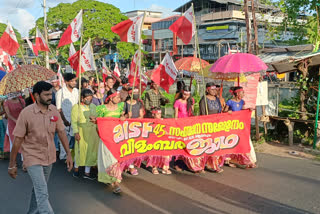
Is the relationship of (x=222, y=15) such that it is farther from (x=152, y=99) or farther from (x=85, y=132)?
(x=85, y=132)

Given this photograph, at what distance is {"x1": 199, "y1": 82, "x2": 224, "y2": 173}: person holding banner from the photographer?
6.47 m

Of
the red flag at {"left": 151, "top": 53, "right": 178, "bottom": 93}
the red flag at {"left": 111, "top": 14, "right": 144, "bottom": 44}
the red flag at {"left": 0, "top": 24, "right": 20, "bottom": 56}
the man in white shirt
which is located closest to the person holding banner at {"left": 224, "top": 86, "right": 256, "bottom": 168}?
the red flag at {"left": 151, "top": 53, "right": 178, "bottom": 93}

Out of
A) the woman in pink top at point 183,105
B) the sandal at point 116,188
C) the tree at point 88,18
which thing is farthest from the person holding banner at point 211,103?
the tree at point 88,18

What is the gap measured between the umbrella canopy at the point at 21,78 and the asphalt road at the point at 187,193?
1.75 metres

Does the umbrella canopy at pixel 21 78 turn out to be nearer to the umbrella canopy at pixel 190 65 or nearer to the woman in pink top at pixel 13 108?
the woman in pink top at pixel 13 108

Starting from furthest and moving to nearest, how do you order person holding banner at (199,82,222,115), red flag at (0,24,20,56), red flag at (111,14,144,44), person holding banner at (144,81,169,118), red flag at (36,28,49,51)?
red flag at (36,28,49,51) < red flag at (0,24,20,56) < person holding banner at (144,81,169,118) < person holding banner at (199,82,222,115) < red flag at (111,14,144,44)

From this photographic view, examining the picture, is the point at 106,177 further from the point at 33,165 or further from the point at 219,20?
the point at 219,20

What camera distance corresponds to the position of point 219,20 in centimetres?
4791

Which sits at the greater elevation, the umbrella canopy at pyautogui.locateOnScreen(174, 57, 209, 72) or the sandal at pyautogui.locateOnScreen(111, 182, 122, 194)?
the umbrella canopy at pyautogui.locateOnScreen(174, 57, 209, 72)

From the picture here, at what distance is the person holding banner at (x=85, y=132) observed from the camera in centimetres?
601

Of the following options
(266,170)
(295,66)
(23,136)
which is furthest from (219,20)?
(23,136)

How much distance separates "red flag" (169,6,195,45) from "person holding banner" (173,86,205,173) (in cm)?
105

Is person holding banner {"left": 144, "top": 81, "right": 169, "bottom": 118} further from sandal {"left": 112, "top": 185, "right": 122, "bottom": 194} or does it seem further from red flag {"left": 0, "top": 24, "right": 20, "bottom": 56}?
red flag {"left": 0, "top": 24, "right": 20, "bottom": 56}

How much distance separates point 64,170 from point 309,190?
4.67 metres
